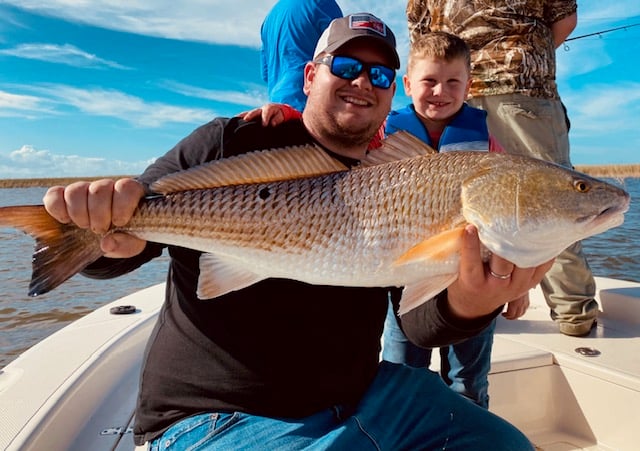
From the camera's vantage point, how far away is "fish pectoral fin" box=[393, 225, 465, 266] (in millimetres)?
2027

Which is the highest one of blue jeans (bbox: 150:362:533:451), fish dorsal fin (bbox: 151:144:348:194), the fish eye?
fish dorsal fin (bbox: 151:144:348:194)

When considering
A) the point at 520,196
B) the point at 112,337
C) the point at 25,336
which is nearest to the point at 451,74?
Result: the point at 520,196

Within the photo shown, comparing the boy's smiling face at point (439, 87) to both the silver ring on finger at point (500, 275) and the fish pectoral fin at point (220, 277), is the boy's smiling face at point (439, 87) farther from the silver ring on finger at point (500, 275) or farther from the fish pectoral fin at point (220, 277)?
the fish pectoral fin at point (220, 277)

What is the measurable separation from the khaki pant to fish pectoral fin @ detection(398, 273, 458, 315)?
8.16 feet

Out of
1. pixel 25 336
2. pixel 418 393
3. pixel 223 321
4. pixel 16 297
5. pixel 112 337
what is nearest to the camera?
pixel 223 321

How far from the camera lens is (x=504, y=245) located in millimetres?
2035

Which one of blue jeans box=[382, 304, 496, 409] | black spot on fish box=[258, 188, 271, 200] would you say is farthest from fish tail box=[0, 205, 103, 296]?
blue jeans box=[382, 304, 496, 409]

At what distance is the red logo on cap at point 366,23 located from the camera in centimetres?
278

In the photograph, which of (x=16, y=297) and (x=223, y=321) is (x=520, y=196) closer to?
(x=223, y=321)

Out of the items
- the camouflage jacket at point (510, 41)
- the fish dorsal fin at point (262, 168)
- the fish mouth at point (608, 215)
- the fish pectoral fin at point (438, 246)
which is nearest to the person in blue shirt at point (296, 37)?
the camouflage jacket at point (510, 41)

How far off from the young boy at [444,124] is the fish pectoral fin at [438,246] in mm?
1420

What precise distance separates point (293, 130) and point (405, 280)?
3.67 feet

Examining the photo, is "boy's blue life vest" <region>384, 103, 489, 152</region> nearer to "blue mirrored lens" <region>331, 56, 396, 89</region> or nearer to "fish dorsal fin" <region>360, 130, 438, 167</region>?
"blue mirrored lens" <region>331, 56, 396, 89</region>

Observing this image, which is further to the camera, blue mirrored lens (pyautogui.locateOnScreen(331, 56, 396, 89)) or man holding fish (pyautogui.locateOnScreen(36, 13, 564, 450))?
blue mirrored lens (pyautogui.locateOnScreen(331, 56, 396, 89))
